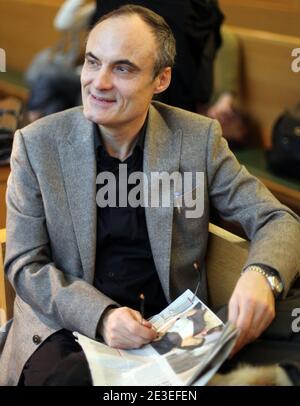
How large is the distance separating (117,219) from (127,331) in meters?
0.30

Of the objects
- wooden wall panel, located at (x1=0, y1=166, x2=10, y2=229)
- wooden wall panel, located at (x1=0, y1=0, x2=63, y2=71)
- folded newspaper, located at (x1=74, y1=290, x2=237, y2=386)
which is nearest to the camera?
folded newspaper, located at (x1=74, y1=290, x2=237, y2=386)

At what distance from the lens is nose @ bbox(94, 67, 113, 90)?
1.33 m

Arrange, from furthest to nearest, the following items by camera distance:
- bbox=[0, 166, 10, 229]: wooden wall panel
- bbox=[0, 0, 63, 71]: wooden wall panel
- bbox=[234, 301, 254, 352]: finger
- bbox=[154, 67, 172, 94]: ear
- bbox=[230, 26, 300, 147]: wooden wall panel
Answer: bbox=[0, 0, 63, 71]: wooden wall panel
bbox=[230, 26, 300, 147]: wooden wall panel
bbox=[0, 166, 10, 229]: wooden wall panel
bbox=[154, 67, 172, 94]: ear
bbox=[234, 301, 254, 352]: finger

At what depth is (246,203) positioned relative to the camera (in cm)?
147

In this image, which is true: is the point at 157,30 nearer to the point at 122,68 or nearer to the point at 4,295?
the point at 122,68

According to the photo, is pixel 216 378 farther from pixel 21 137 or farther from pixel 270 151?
A: pixel 270 151

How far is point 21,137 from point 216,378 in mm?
671

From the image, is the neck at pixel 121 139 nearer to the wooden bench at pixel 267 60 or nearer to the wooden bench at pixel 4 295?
the wooden bench at pixel 4 295

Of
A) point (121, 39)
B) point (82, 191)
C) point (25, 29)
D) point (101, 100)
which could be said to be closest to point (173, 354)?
point (82, 191)

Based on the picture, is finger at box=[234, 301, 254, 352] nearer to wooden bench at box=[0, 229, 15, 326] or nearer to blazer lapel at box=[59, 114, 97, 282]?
blazer lapel at box=[59, 114, 97, 282]

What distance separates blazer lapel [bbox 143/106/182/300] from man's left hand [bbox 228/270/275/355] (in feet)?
0.69

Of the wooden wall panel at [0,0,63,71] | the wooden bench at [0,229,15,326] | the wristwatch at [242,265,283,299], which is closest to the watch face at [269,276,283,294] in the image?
the wristwatch at [242,265,283,299]

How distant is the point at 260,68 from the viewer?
332cm

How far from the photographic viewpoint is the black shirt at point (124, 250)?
1410 millimetres
